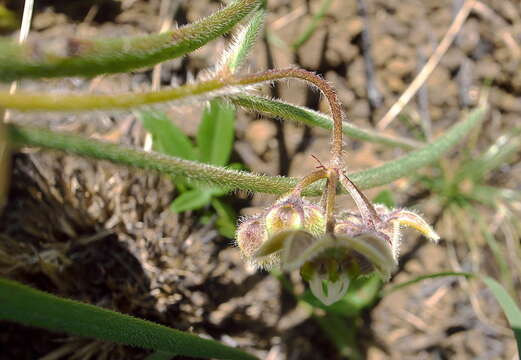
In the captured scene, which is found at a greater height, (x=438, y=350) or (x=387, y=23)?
(x=387, y=23)

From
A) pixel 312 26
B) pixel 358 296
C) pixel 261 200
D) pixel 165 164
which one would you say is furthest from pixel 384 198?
pixel 165 164

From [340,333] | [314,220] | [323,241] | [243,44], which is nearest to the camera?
[323,241]

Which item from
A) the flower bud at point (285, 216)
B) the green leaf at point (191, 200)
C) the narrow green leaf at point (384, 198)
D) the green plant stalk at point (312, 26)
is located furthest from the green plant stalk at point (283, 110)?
the green plant stalk at point (312, 26)

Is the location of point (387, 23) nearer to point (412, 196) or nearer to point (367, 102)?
point (367, 102)

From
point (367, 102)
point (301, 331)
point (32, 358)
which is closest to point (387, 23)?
point (367, 102)

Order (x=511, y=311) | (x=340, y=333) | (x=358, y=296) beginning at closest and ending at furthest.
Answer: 1. (x=511, y=311)
2. (x=358, y=296)
3. (x=340, y=333)

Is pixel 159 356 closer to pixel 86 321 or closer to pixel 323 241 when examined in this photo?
pixel 86 321

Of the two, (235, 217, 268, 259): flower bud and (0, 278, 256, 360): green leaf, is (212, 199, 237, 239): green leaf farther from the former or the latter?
(235, 217, 268, 259): flower bud
